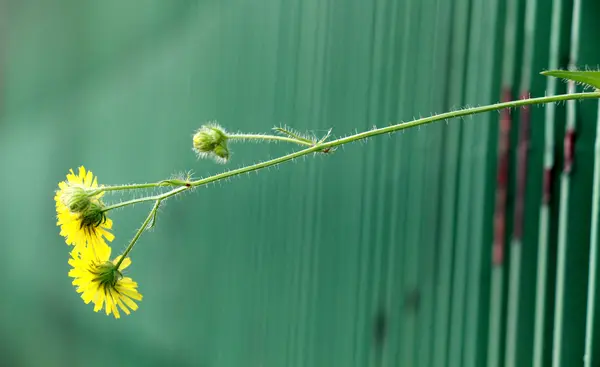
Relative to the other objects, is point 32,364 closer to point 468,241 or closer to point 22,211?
point 22,211

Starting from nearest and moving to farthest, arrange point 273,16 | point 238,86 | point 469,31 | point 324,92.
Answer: point 469,31
point 324,92
point 273,16
point 238,86

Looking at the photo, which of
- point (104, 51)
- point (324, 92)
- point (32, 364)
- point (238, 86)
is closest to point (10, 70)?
point (104, 51)

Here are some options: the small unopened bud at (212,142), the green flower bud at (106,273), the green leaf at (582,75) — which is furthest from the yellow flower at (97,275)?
the green leaf at (582,75)


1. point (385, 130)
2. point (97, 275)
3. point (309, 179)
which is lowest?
point (97, 275)

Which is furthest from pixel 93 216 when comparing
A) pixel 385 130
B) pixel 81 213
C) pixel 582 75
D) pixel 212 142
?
pixel 582 75

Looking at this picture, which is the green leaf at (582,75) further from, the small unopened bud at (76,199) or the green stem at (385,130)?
the small unopened bud at (76,199)

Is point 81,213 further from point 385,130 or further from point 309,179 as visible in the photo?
point 309,179

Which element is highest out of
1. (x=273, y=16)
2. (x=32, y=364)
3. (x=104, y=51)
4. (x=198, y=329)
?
(x=104, y=51)
